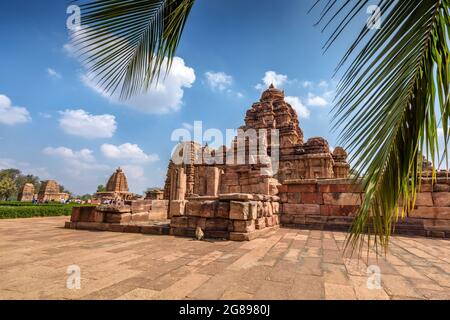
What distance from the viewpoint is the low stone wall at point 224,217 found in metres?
5.23

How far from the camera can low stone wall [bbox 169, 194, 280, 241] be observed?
5234 mm

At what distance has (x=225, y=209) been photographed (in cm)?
552

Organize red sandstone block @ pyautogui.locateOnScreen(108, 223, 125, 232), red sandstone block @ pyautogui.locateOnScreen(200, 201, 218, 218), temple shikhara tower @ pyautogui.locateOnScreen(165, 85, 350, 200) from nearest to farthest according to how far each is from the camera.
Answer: red sandstone block @ pyautogui.locateOnScreen(200, 201, 218, 218) < red sandstone block @ pyautogui.locateOnScreen(108, 223, 125, 232) < temple shikhara tower @ pyautogui.locateOnScreen(165, 85, 350, 200)

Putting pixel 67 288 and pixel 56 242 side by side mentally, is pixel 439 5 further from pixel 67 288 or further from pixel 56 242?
pixel 56 242

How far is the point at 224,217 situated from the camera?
551 centimetres

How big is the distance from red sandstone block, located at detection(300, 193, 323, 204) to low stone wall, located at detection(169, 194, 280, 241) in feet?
8.70

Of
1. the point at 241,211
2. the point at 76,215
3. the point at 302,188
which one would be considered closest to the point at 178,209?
the point at 241,211

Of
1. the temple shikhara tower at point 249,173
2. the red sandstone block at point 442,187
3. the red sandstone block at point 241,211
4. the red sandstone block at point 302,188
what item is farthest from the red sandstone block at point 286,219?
the red sandstone block at point 442,187

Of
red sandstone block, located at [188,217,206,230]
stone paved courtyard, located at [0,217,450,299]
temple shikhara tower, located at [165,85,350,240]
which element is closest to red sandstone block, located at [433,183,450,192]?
temple shikhara tower, located at [165,85,350,240]

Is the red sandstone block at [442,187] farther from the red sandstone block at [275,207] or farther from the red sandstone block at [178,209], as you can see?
the red sandstone block at [178,209]

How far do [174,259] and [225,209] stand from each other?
7.54 ft

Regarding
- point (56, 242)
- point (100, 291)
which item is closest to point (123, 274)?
point (100, 291)

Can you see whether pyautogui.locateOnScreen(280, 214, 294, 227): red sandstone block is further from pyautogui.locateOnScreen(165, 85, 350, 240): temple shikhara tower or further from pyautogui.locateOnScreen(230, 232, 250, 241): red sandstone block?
pyautogui.locateOnScreen(230, 232, 250, 241): red sandstone block

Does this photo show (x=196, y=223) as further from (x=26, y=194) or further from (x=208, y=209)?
(x=26, y=194)
